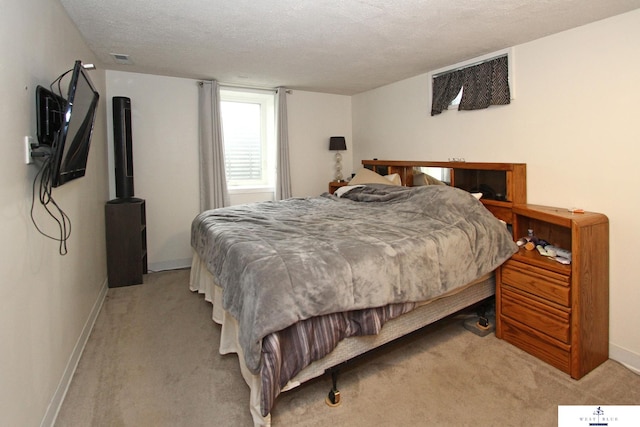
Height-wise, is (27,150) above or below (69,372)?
above

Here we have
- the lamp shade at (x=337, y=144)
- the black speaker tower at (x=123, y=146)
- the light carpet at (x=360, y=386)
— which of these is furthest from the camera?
the lamp shade at (x=337, y=144)

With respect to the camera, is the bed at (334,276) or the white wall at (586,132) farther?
the white wall at (586,132)

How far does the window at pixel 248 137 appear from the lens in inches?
188

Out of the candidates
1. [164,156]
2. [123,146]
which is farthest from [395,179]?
[123,146]

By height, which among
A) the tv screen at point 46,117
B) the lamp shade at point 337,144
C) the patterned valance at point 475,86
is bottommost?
the tv screen at point 46,117

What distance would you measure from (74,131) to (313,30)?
181cm

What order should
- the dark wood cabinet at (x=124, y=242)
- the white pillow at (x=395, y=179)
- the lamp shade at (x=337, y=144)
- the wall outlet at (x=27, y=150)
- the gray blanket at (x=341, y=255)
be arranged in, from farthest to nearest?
the lamp shade at (x=337, y=144) < the white pillow at (x=395, y=179) < the dark wood cabinet at (x=124, y=242) < the gray blanket at (x=341, y=255) < the wall outlet at (x=27, y=150)

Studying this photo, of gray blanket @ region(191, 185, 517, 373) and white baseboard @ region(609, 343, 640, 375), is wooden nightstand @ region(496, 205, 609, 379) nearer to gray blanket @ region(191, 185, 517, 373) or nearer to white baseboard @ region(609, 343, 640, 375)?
white baseboard @ region(609, 343, 640, 375)

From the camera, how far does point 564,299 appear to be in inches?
86.8

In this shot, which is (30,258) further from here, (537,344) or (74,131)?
(537,344)

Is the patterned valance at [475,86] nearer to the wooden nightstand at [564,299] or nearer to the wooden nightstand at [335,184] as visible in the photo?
the wooden nightstand at [564,299]

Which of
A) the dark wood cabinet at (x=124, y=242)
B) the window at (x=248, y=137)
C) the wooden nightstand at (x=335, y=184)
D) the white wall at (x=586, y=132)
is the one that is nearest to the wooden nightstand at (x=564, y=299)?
the white wall at (x=586, y=132)

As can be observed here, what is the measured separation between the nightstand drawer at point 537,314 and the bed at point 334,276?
0.22 metres

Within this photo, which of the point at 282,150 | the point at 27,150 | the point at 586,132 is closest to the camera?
the point at 27,150
